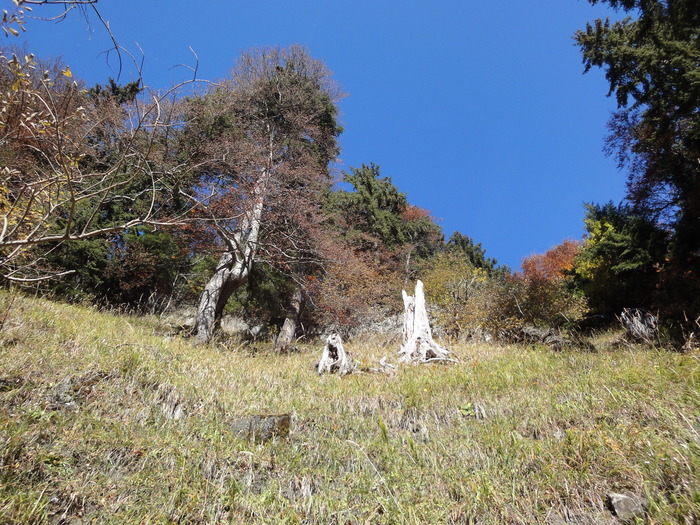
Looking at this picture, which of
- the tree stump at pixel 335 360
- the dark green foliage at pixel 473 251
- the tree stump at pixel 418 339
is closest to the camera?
the tree stump at pixel 335 360

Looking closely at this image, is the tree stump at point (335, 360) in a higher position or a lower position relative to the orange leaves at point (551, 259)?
lower

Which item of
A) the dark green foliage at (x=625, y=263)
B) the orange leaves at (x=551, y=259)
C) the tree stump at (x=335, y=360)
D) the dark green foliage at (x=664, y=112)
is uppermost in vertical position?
the orange leaves at (x=551, y=259)

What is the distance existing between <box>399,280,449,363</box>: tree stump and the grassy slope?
3.27m

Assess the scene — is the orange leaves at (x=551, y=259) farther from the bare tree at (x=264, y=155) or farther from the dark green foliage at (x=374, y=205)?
the bare tree at (x=264, y=155)

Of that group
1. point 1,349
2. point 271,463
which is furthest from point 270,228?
point 271,463

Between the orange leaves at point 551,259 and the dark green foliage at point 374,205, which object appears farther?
the orange leaves at point 551,259

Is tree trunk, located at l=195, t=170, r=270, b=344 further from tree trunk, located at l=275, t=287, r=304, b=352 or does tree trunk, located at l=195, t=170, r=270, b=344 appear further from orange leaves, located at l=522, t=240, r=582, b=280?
orange leaves, located at l=522, t=240, r=582, b=280

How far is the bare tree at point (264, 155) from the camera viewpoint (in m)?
10.4

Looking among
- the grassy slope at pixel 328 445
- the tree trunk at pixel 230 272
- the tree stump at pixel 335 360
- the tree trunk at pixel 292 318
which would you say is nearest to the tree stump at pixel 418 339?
the tree stump at pixel 335 360

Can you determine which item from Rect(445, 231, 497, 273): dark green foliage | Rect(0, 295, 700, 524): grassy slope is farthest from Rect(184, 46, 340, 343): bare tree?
Rect(445, 231, 497, 273): dark green foliage

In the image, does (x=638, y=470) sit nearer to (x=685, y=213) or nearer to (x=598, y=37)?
(x=685, y=213)

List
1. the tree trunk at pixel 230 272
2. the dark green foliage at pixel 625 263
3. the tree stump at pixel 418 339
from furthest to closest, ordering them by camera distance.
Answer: the dark green foliage at pixel 625 263 < the tree trunk at pixel 230 272 < the tree stump at pixel 418 339

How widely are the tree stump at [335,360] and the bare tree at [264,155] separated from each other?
318cm

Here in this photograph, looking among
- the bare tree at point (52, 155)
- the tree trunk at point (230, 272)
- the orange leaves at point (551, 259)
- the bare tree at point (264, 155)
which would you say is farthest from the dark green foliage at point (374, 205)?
the orange leaves at point (551, 259)
